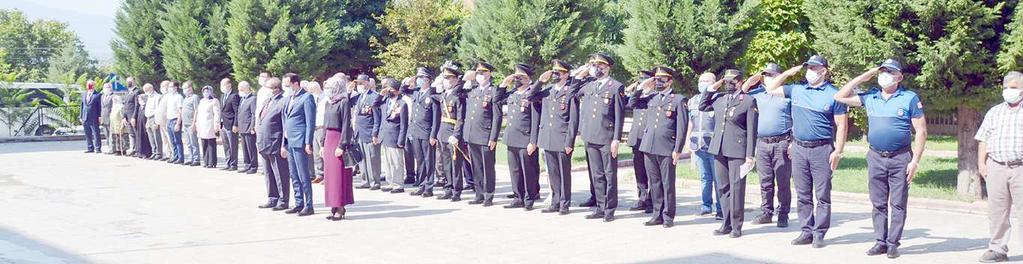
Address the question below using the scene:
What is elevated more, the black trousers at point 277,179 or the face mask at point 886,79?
the face mask at point 886,79

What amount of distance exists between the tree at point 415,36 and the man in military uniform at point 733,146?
63.1 ft

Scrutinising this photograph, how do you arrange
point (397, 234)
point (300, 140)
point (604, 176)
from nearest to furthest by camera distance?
point (397, 234) < point (604, 176) < point (300, 140)

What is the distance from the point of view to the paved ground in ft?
29.0

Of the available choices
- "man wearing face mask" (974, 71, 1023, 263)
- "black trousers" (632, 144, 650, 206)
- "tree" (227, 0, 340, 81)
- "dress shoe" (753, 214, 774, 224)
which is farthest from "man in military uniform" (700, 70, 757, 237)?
"tree" (227, 0, 340, 81)

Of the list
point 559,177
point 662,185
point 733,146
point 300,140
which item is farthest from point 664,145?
point 300,140

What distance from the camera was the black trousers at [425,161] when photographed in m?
14.0

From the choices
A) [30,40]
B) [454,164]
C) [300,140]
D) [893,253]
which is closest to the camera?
[893,253]

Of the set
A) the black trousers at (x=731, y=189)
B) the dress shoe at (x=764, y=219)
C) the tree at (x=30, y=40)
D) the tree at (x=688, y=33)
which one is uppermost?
the tree at (x=30, y=40)

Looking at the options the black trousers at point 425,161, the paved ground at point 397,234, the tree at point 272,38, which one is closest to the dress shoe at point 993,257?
the paved ground at point 397,234

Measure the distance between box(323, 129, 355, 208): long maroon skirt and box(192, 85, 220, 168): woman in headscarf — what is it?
7.88m

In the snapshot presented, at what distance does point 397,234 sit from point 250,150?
26.2 feet

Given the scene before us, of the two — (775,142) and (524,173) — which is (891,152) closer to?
(775,142)

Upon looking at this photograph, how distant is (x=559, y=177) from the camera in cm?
1189

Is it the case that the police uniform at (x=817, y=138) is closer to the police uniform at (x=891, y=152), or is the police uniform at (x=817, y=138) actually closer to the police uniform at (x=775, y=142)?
the police uniform at (x=891, y=152)
